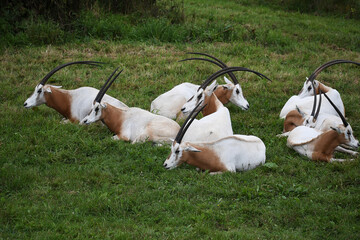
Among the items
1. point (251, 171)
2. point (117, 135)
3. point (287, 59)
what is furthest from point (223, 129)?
point (287, 59)

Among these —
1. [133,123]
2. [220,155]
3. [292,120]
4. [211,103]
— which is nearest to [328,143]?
[292,120]

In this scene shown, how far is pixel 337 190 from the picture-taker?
562 cm

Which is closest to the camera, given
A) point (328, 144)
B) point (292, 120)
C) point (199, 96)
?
point (328, 144)

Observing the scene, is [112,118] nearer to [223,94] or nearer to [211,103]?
[211,103]

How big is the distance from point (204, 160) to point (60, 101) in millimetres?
3170

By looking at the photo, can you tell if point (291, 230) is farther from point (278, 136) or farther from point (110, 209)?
point (278, 136)

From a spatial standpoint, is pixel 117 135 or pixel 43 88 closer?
pixel 117 135

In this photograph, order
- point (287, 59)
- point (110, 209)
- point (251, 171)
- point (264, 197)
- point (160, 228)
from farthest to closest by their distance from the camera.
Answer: point (287, 59) → point (251, 171) → point (264, 197) → point (110, 209) → point (160, 228)

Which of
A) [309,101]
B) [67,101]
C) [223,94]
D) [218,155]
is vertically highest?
[309,101]

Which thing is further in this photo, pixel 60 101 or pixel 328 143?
pixel 60 101

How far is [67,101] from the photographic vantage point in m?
8.10

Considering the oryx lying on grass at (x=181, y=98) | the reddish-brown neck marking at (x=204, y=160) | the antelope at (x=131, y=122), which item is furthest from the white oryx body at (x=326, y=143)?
the oryx lying on grass at (x=181, y=98)

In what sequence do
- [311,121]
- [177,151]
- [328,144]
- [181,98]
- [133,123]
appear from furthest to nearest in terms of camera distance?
[181,98]
[311,121]
[133,123]
[328,144]
[177,151]

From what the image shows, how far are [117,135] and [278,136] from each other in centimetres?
250
